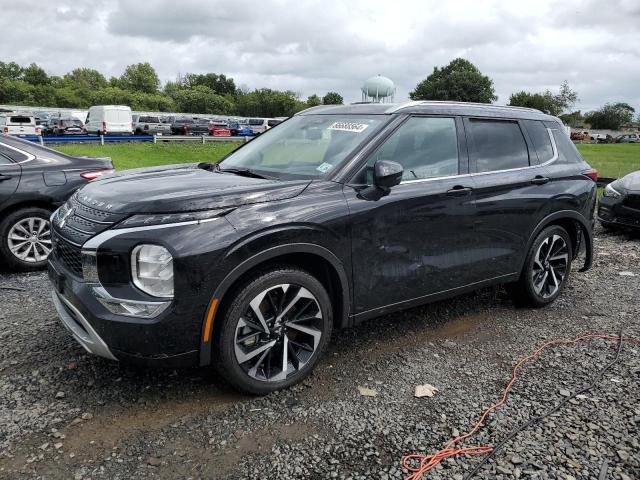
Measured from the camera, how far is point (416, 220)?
12.4 ft

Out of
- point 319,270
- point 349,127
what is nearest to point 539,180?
point 349,127

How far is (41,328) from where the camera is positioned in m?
4.24

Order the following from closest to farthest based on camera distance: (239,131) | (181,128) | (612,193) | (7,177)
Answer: (7,177) < (612,193) < (181,128) < (239,131)

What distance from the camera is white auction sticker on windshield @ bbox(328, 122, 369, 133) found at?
152 inches

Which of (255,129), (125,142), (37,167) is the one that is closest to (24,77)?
(255,129)

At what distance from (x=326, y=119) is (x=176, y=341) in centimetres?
222

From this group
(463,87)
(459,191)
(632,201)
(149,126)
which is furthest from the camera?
(463,87)

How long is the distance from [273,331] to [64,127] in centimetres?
3703

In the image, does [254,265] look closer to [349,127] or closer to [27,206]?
[349,127]

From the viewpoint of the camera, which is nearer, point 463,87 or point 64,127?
point 64,127

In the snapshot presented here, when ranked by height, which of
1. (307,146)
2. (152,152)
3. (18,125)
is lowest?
(152,152)

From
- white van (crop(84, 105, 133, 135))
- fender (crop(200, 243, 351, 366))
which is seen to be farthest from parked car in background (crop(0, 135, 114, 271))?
white van (crop(84, 105, 133, 135))

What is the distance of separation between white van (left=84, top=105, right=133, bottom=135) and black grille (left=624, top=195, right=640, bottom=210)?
109 ft

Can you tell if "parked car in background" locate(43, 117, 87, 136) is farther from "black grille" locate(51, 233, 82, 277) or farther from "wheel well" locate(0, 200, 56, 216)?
"black grille" locate(51, 233, 82, 277)
